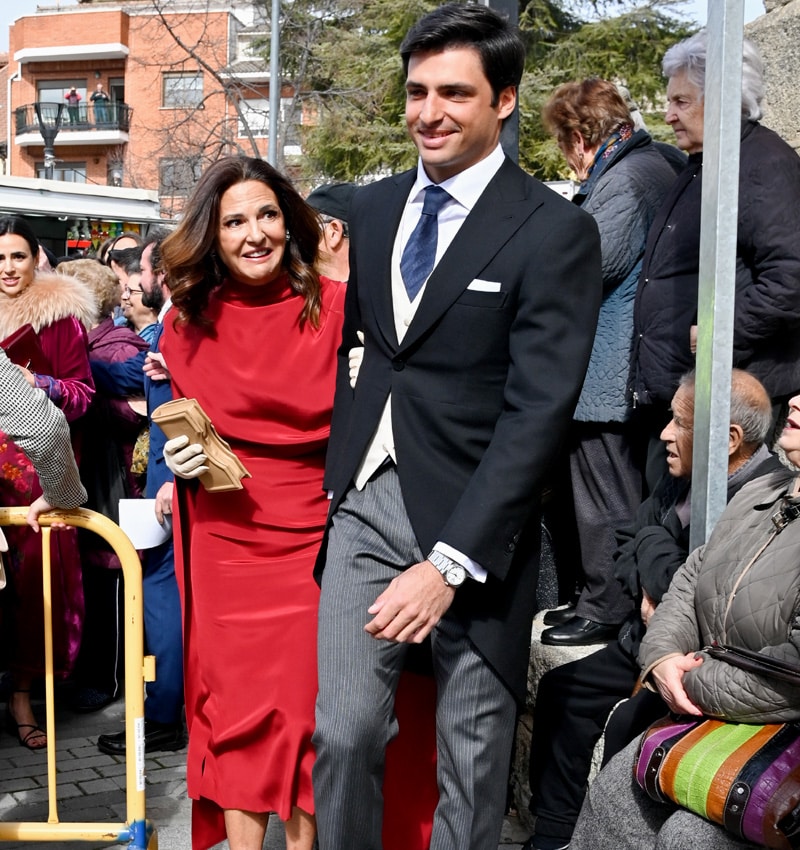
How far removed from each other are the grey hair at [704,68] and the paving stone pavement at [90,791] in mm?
2503

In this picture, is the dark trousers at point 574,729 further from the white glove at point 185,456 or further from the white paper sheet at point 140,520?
the white paper sheet at point 140,520

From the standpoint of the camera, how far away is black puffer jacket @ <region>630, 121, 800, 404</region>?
150 inches

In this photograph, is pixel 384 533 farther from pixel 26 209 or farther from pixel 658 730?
pixel 26 209

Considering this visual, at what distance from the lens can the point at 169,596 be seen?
5.13 m

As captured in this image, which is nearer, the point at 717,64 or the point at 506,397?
the point at 506,397

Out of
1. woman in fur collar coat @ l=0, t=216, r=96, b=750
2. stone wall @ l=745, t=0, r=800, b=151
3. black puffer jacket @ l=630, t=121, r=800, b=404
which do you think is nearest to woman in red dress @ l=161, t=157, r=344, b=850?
black puffer jacket @ l=630, t=121, r=800, b=404

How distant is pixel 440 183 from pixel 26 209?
524 inches

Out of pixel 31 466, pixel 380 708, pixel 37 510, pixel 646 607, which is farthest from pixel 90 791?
pixel 646 607

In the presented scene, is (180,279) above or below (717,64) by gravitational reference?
below

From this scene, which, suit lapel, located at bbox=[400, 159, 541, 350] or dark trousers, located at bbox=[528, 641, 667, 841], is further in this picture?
dark trousers, located at bbox=[528, 641, 667, 841]

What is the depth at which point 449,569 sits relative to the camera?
2701mm

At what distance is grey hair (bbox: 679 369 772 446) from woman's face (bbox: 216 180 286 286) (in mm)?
1389

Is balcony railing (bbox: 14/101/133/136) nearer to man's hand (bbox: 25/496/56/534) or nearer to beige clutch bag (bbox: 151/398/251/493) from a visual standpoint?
man's hand (bbox: 25/496/56/534)

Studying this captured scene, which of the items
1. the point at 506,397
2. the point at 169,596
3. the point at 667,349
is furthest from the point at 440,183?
the point at 169,596
